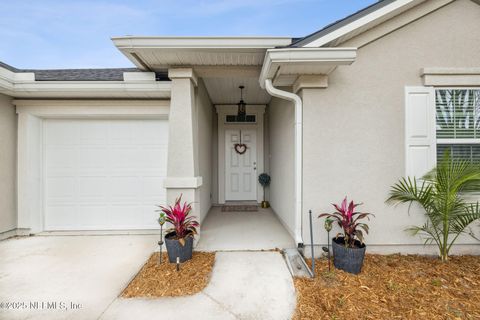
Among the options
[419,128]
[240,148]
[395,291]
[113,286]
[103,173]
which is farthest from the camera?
[240,148]

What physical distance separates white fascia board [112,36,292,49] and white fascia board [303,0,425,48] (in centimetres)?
39

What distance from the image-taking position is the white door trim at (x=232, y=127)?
5.55 m

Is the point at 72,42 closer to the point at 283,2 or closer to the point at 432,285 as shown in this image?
the point at 283,2

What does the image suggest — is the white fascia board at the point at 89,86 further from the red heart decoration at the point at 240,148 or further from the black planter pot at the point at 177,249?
the red heart decoration at the point at 240,148

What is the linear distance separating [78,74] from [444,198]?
5.77 m

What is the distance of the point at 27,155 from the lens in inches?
139

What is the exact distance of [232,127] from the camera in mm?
5625

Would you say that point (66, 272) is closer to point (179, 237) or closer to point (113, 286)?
point (113, 286)

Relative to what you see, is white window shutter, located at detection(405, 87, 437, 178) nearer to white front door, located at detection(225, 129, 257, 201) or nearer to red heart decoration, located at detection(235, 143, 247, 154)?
white front door, located at detection(225, 129, 257, 201)

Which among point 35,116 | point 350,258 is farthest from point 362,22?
point 35,116

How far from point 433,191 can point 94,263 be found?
4.33m

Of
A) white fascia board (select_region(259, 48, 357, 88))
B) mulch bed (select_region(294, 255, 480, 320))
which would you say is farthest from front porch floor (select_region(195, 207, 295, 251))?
white fascia board (select_region(259, 48, 357, 88))

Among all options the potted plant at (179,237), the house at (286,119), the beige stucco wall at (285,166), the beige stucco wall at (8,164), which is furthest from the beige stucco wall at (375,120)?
the beige stucco wall at (8,164)

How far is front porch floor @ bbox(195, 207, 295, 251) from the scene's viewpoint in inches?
115
